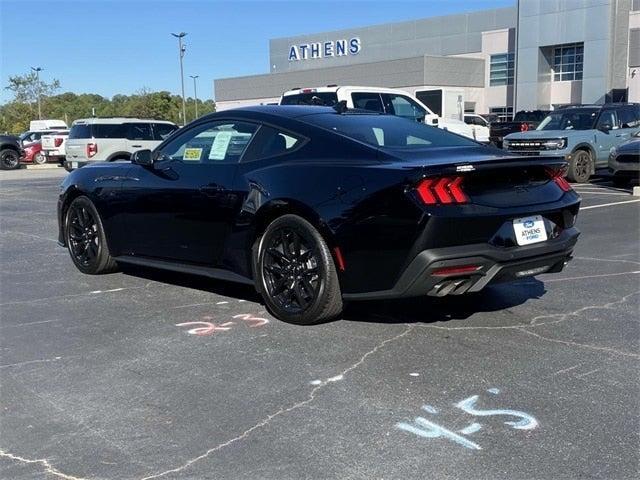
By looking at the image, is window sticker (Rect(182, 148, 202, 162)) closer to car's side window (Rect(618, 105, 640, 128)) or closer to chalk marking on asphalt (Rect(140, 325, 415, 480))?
chalk marking on asphalt (Rect(140, 325, 415, 480))

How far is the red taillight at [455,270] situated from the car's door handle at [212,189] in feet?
6.16

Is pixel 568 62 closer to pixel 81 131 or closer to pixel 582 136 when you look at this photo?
pixel 582 136

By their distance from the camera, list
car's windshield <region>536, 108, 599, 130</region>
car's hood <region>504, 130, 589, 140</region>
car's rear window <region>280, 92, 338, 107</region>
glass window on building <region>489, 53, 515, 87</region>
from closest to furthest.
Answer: car's rear window <region>280, 92, 338, 107</region> < car's hood <region>504, 130, 589, 140</region> < car's windshield <region>536, 108, 599, 130</region> < glass window on building <region>489, 53, 515, 87</region>

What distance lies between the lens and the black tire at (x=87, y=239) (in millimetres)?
6848

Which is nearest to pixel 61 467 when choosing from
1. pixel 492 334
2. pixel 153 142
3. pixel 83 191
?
pixel 492 334

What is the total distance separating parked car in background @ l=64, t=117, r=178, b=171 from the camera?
20.3m

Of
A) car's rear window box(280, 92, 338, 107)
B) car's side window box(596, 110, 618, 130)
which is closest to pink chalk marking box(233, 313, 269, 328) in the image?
car's rear window box(280, 92, 338, 107)

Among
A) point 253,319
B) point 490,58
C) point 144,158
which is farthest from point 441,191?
point 490,58

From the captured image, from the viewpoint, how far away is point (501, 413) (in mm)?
3602

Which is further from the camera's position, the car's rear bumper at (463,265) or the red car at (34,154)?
the red car at (34,154)

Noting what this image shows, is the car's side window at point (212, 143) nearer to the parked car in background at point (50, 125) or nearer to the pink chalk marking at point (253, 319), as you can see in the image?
the pink chalk marking at point (253, 319)

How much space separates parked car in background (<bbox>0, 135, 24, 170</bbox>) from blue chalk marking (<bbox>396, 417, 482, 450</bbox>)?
30.8 m

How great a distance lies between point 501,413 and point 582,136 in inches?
578

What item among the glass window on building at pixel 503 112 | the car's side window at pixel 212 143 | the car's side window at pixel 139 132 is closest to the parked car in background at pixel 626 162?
the car's side window at pixel 212 143
